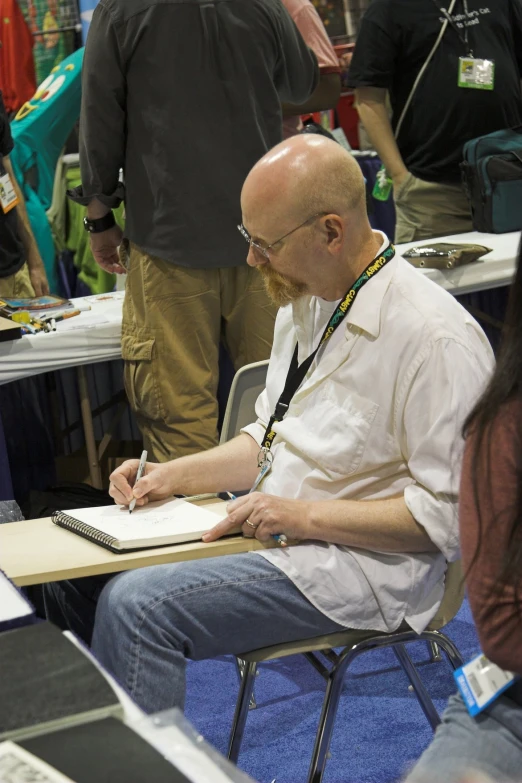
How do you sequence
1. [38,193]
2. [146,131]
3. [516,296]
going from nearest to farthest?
[516,296]
[146,131]
[38,193]

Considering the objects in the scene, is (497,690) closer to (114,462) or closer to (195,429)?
(195,429)

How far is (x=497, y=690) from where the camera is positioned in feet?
4.17

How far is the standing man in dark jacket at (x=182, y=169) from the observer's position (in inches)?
118

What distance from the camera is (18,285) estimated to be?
3.82m

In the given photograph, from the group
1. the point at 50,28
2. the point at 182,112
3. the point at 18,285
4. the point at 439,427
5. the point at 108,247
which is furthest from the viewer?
the point at 50,28

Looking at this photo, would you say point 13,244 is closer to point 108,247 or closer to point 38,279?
point 38,279

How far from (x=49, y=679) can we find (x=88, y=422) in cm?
241

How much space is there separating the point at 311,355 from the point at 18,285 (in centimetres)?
203

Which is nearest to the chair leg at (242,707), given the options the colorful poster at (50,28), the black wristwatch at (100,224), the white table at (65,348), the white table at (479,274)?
the white table at (65,348)

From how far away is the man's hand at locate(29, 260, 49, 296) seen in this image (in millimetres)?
3863

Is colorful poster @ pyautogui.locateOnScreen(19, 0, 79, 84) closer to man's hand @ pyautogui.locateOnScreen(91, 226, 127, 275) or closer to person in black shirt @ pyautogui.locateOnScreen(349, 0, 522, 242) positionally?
person in black shirt @ pyautogui.locateOnScreen(349, 0, 522, 242)

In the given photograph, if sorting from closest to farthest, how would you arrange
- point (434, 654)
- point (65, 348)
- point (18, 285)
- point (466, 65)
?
point (434, 654) < point (65, 348) < point (18, 285) < point (466, 65)

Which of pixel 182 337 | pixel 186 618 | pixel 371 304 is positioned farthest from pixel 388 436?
pixel 182 337

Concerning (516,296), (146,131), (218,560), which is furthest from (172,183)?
(516,296)
